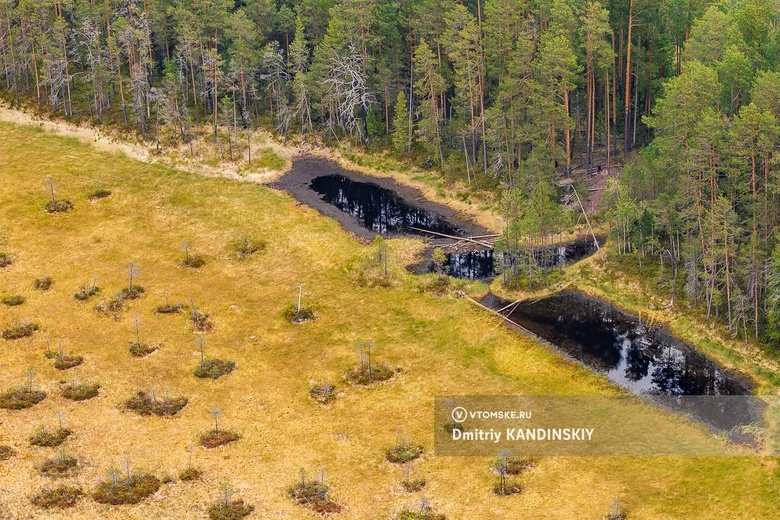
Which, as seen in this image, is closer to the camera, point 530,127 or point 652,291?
point 652,291

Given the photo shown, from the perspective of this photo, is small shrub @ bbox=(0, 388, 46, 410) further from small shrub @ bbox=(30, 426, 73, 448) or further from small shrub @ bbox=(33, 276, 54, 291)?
small shrub @ bbox=(33, 276, 54, 291)

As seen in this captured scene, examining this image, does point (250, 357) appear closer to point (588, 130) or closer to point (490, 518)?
point (490, 518)

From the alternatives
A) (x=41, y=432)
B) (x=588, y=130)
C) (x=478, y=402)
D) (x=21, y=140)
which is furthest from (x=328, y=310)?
(x=21, y=140)

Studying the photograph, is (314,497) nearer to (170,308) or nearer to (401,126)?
(170,308)

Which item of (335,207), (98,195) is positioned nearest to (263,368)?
(335,207)

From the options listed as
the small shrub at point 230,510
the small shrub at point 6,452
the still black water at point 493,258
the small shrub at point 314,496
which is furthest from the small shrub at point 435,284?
the small shrub at point 6,452

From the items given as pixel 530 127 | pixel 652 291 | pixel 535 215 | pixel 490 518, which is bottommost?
pixel 490 518

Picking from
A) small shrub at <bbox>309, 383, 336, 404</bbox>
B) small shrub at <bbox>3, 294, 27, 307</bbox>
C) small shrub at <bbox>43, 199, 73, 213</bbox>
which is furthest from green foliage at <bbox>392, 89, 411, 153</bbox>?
small shrub at <bbox>3, 294, 27, 307</bbox>
